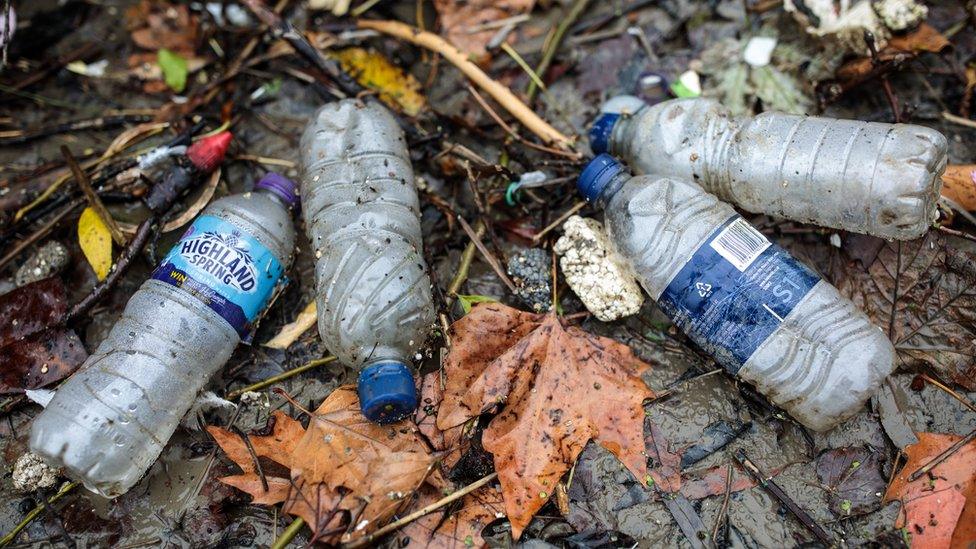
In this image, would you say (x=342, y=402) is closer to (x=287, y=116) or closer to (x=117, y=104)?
(x=287, y=116)

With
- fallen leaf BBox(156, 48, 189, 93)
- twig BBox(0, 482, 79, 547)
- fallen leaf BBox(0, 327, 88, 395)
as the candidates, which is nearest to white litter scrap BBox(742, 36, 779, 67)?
fallen leaf BBox(156, 48, 189, 93)

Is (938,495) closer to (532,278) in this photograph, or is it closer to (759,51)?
(532,278)

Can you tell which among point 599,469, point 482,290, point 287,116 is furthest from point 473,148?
point 599,469

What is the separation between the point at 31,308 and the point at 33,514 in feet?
2.97

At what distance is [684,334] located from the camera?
9.72 feet

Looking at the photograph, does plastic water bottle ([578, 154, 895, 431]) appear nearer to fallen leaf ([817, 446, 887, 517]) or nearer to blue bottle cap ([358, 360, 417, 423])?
fallen leaf ([817, 446, 887, 517])

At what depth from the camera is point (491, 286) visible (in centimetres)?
313

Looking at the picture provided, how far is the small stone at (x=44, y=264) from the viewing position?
316cm

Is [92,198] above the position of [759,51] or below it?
below

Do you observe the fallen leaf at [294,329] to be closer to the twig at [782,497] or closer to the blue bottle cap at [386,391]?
the blue bottle cap at [386,391]

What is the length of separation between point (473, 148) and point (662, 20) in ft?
4.27

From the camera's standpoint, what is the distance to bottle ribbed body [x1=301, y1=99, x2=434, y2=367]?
2682 mm

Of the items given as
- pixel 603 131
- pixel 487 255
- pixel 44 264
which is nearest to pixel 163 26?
pixel 44 264

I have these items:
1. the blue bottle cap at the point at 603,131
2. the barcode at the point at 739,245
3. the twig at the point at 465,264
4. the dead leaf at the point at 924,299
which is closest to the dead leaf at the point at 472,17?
the blue bottle cap at the point at 603,131
